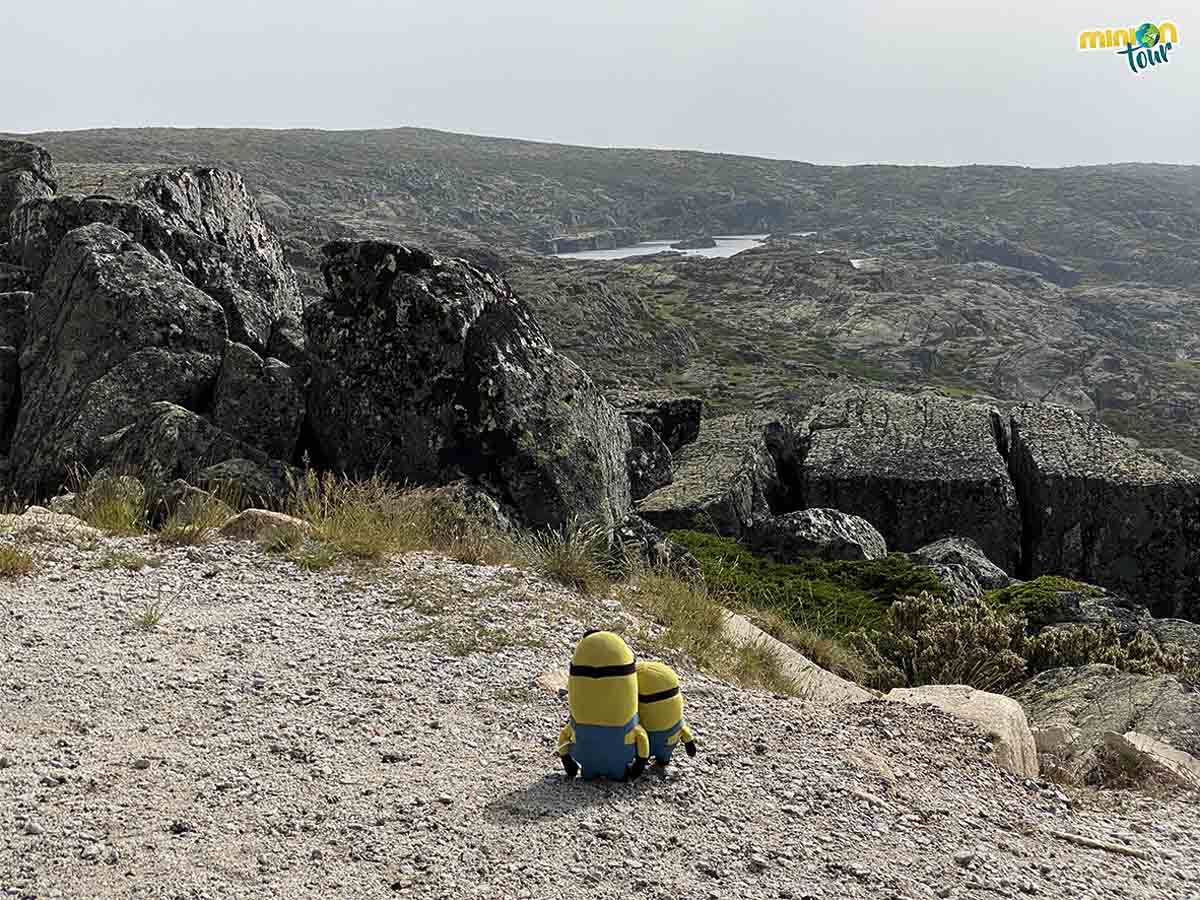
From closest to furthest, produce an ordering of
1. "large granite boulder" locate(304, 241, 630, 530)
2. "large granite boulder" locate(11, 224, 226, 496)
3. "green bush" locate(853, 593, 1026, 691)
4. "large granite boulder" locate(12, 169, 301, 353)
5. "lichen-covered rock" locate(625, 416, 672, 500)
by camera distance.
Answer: "green bush" locate(853, 593, 1026, 691) → "large granite boulder" locate(304, 241, 630, 530) → "large granite boulder" locate(11, 224, 226, 496) → "large granite boulder" locate(12, 169, 301, 353) → "lichen-covered rock" locate(625, 416, 672, 500)

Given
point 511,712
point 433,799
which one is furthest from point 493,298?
point 433,799

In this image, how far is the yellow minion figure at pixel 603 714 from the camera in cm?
580

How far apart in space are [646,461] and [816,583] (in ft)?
23.1

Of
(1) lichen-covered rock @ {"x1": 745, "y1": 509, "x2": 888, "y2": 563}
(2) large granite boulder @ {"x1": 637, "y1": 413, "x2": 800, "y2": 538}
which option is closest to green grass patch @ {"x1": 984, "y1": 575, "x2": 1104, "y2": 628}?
(1) lichen-covered rock @ {"x1": 745, "y1": 509, "x2": 888, "y2": 563}

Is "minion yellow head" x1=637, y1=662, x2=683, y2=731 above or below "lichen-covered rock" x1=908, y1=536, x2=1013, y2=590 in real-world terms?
above

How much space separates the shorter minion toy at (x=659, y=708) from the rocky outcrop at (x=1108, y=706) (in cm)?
372

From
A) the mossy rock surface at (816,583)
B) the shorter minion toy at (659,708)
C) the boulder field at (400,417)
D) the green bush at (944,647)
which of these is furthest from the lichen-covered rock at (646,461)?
the shorter minion toy at (659,708)

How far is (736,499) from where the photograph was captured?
19766mm

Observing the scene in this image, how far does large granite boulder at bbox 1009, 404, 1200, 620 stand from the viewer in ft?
63.7

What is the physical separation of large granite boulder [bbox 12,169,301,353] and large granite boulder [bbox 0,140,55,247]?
48 cm

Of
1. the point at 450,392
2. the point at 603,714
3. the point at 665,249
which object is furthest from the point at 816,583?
the point at 665,249

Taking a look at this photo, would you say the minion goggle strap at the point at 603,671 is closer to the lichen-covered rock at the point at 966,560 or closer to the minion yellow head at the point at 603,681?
the minion yellow head at the point at 603,681

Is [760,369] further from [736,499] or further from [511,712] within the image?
[511,712]

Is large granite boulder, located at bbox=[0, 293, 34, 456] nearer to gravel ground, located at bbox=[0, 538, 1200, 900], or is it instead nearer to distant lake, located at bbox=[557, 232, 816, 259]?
gravel ground, located at bbox=[0, 538, 1200, 900]
